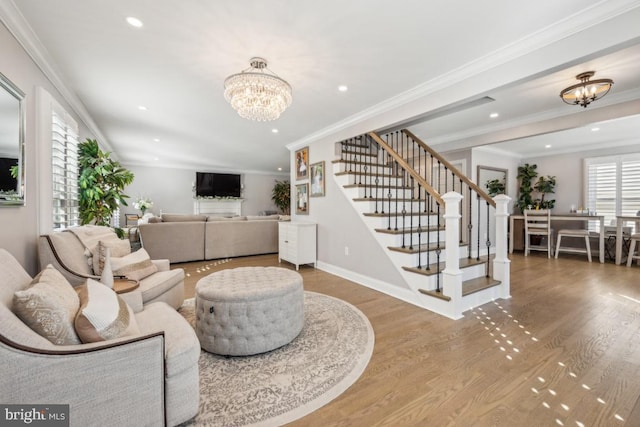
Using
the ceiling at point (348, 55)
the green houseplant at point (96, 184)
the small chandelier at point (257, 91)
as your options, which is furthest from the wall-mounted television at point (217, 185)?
the small chandelier at point (257, 91)

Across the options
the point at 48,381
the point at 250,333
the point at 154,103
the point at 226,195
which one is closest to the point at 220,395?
the point at 250,333

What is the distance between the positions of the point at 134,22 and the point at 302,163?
347 cm

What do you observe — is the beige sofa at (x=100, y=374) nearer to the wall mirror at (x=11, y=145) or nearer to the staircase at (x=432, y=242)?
the wall mirror at (x=11, y=145)

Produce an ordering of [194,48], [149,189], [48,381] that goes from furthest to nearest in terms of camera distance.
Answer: [149,189]
[194,48]
[48,381]

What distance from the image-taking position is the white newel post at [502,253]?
321 centimetres

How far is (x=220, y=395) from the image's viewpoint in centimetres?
157

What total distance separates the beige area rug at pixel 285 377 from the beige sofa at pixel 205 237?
138 inches

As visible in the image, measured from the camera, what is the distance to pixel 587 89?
2.81 m

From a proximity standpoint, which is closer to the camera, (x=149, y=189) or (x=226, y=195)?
(x=149, y=189)

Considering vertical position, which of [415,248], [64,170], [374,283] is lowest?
[374,283]

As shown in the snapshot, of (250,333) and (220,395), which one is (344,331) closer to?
(250,333)

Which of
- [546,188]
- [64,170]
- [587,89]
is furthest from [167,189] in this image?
[546,188]

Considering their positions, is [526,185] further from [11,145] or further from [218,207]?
[218,207]

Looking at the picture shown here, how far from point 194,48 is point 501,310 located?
3973 millimetres
